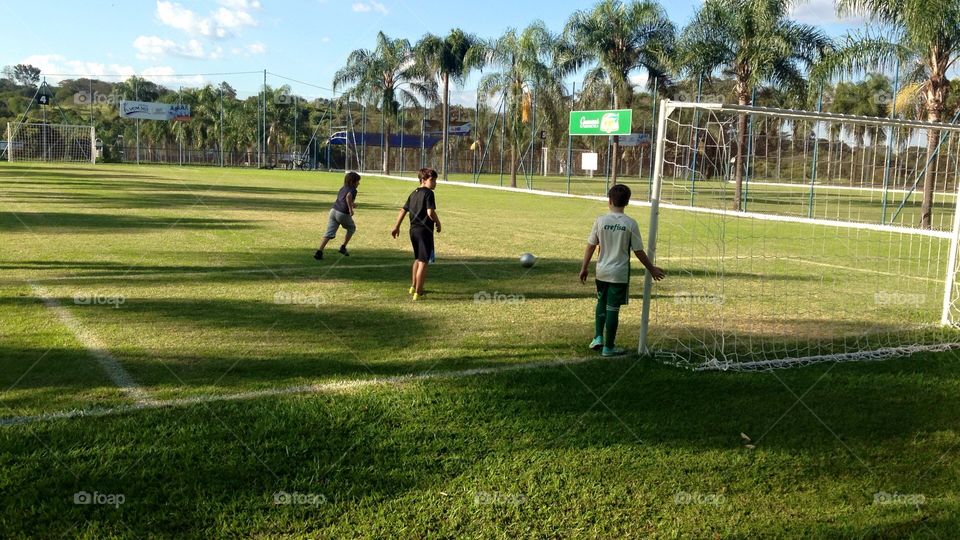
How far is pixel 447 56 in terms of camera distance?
51969 millimetres

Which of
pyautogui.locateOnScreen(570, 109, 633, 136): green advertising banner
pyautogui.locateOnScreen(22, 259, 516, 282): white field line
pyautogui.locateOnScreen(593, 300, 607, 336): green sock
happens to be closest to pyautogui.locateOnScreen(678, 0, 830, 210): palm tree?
pyautogui.locateOnScreen(570, 109, 633, 136): green advertising banner

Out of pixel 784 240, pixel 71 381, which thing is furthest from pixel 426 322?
pixel 784 240

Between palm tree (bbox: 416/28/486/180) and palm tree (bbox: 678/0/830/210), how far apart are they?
2147 cm

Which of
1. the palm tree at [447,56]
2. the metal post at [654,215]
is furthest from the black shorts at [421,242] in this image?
the palm tree at [447,56]

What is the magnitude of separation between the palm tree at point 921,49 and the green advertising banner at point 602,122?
9.53 meters

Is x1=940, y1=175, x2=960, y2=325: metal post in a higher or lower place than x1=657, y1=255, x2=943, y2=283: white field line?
higher

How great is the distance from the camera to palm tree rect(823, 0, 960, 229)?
21406 mm

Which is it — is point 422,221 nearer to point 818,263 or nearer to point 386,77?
point 818,263

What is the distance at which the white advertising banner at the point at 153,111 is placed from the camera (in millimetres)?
65000

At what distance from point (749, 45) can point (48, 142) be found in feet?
167

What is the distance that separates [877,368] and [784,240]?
11477mm

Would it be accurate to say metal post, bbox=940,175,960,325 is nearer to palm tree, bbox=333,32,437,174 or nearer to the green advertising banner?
the green advertising banner

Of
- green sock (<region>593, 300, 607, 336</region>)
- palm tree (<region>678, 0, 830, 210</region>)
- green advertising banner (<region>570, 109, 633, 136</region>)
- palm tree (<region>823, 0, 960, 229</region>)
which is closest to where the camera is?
green sock (<region>593, 300, 607, 336</region>)

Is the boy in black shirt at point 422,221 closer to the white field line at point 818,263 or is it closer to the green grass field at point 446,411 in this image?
the green grass field at point 446,411
